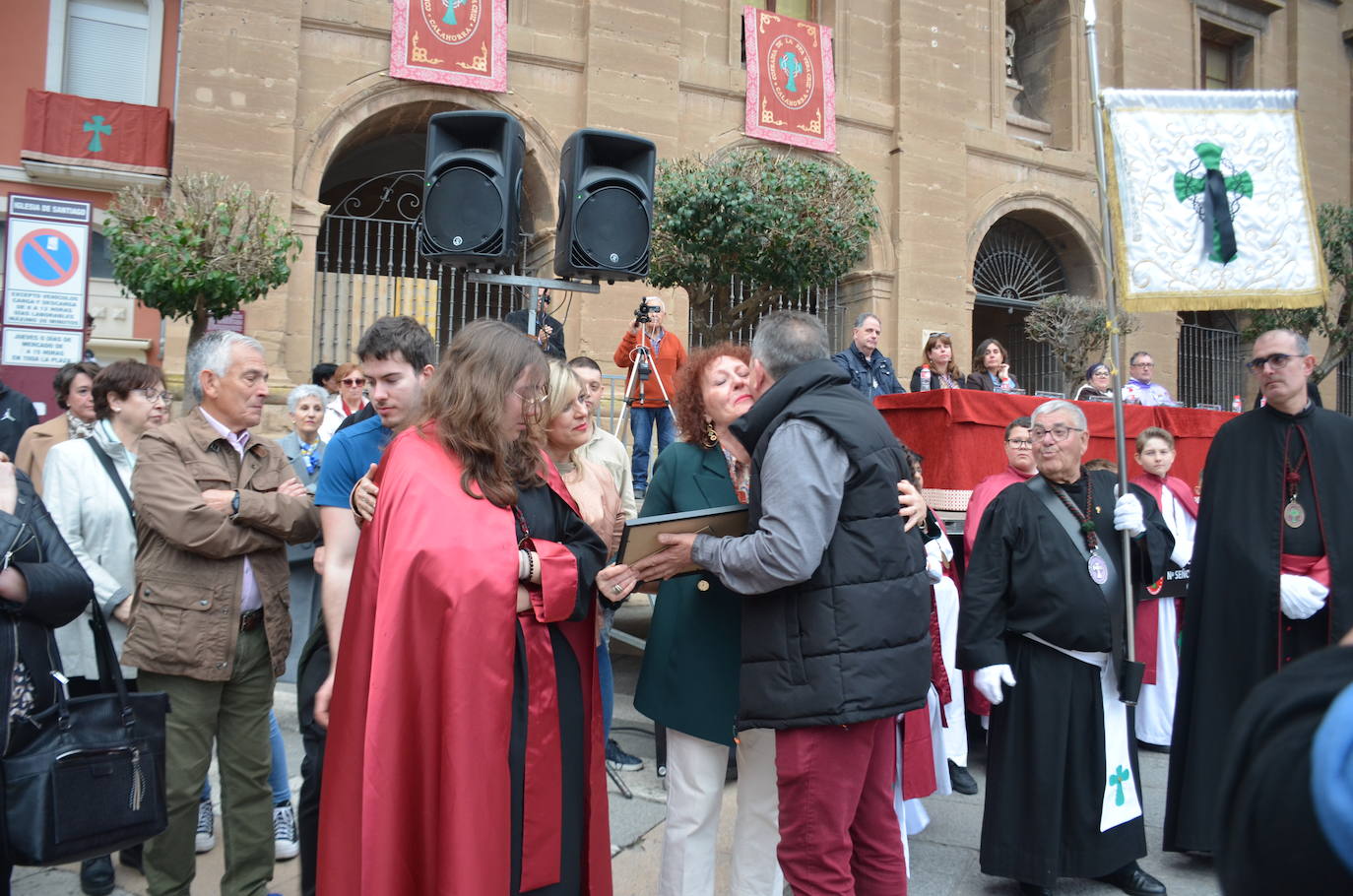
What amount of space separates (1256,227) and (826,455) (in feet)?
9.63

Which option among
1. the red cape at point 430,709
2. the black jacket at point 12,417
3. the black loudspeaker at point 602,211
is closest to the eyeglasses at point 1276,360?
the black loudspeaker at point 602,211

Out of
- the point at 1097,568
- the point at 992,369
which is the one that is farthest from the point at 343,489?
the point at 992,369

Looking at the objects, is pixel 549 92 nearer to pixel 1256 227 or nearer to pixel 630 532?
pixel 1256 227

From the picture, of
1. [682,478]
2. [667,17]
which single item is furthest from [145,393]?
[667,17]

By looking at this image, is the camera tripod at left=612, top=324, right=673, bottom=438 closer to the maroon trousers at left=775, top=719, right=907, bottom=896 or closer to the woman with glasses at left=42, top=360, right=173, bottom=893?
the woman with glasses at left=42, top=360, right=173, bottom=893

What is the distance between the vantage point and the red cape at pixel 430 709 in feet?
7.72

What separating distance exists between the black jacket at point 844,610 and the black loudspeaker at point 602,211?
7.11 ft

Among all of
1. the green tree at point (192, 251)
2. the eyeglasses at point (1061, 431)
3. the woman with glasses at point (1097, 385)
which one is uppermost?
the green tree at point (192, 251)

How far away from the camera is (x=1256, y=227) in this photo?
4.38 metres

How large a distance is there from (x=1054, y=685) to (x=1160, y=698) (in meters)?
2.73

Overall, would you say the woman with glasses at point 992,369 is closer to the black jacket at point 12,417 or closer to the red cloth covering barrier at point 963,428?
the red cloth covering barrier at point 963,428

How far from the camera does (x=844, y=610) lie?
2.71 m

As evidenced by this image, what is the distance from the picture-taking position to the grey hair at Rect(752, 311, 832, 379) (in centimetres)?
302

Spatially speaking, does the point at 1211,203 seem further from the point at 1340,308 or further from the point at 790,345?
the point at 1340,308
